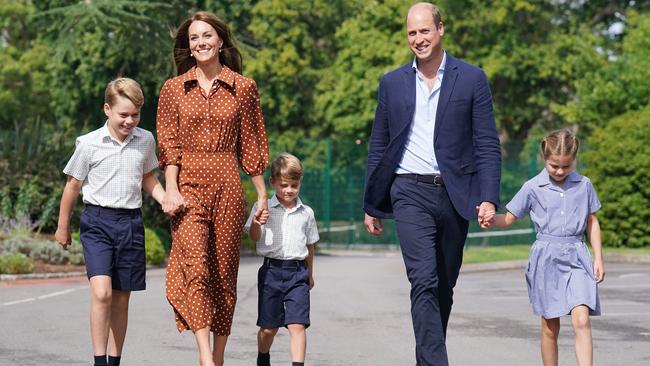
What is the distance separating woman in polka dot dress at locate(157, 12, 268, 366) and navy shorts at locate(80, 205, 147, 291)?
1.10ft

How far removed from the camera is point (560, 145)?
25.5ft

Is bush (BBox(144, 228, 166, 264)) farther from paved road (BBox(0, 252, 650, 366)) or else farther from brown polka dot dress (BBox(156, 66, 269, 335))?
brown polka dot dress (BBox(156, 66, 269, 335))

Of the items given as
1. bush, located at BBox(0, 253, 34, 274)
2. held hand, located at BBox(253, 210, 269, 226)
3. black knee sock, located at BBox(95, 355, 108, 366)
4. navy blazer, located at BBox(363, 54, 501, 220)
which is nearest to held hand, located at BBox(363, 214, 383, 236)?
→ navy blazer, located at BBox(363, 54, 501, 220)

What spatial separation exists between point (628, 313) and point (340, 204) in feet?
60.5

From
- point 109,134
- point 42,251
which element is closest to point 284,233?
point 109,134

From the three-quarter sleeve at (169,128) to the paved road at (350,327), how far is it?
85.8 inches

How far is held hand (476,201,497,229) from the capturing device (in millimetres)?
7465

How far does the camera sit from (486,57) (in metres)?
40.7

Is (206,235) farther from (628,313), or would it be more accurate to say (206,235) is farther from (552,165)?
(628,313)

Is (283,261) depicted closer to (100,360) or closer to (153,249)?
(100,360)

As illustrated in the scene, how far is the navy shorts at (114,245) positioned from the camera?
25.4ft

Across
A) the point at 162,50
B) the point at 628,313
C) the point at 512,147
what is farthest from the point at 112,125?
the point at 512,147

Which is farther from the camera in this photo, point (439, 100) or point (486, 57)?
point (486, 57)

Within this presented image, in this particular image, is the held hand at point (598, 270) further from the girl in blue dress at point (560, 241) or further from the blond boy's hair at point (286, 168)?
the blond boy's hair at point (286, 168)
